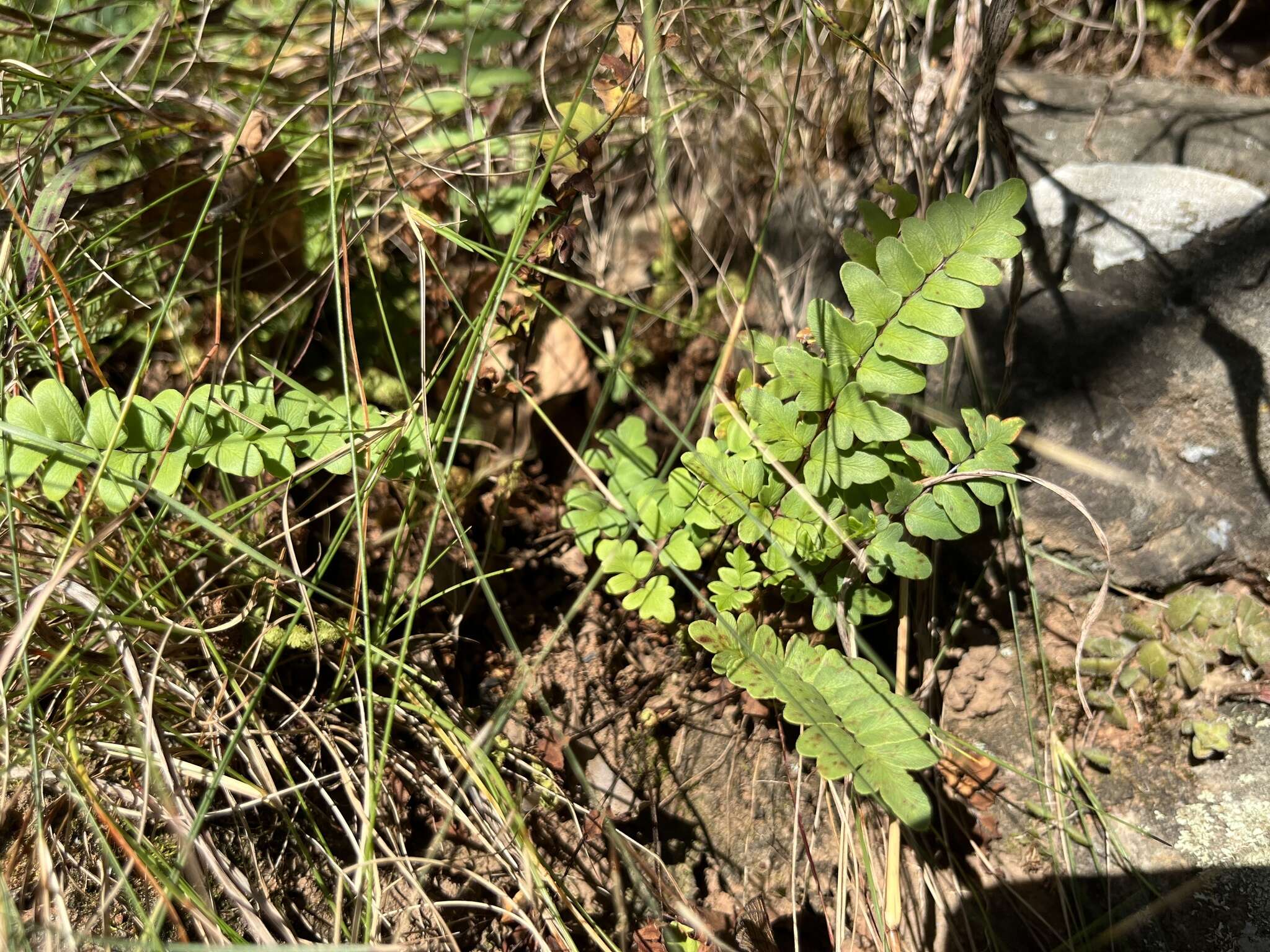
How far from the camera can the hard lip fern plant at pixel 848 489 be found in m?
1.41

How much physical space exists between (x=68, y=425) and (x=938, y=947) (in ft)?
6.22

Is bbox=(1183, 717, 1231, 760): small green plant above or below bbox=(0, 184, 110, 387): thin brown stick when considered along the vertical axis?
below

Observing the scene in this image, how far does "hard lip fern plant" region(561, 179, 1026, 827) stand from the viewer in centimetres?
141

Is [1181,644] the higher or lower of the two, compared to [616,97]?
lower

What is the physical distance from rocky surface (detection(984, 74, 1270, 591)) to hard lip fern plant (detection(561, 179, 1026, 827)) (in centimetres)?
50

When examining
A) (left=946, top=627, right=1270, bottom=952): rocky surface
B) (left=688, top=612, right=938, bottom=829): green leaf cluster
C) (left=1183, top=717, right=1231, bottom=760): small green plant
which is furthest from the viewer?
(left=1183, top=717, right=1231, bottom=760): small green plant

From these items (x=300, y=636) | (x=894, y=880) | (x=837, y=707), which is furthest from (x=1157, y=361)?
(x=300, y=636)

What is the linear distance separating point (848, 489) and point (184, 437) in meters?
1.20

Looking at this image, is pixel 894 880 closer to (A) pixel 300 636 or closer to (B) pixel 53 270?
(A) pixel 300 636

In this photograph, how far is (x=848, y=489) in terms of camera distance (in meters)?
1.58

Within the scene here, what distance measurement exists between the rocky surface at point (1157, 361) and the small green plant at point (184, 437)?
56.6 inches

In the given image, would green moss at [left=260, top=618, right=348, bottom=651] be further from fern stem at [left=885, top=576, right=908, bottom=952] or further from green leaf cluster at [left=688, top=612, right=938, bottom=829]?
fern stem at [left=885, top=576, right=908, bottom=952]

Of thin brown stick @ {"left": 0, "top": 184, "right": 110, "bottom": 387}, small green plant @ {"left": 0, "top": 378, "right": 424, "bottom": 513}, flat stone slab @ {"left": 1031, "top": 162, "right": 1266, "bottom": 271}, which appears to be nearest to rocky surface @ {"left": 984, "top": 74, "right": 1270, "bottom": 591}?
flat stone slab @ {"left": 1031, "top": 162, "right": 1266, "bottom": 271}

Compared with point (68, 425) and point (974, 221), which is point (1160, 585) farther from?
point (68, 425)
